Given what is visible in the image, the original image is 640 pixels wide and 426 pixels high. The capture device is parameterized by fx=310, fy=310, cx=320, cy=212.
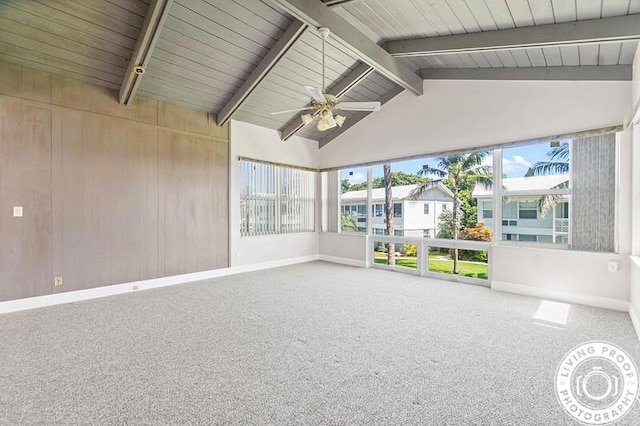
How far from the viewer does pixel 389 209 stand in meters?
6.50

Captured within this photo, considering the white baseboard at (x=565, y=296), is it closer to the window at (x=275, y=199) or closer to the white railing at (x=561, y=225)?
the white railing at (x=561, y=225)

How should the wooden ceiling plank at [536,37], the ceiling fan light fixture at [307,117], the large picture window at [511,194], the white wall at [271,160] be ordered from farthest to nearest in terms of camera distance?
the white wall at [271,160] → the large picture window at [511,194] → the ceiling fan light fixture at [307,117] → the wooden ceiling plank at [536,37]

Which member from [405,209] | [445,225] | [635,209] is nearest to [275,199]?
[405,209]

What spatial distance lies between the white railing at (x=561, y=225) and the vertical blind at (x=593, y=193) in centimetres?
7

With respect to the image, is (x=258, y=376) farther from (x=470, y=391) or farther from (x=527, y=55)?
(x=527, y=55)

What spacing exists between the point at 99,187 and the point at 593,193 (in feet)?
22.4

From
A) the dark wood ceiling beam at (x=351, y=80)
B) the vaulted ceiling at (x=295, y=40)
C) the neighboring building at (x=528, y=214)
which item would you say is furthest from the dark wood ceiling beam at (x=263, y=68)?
the neighboring building at (x=528, y=214)

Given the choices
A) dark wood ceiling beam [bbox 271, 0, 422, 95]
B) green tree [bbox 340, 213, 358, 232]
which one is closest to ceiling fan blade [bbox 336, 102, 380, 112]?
dark wood ceiling beam [bbox 271, 0, 422, 95]

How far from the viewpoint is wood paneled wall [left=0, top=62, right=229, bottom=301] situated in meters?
3.92

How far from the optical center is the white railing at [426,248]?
16.9 feet

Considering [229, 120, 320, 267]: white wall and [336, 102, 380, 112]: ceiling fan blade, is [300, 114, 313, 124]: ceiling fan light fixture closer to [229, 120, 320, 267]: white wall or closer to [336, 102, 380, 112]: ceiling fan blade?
[336, 102, 380, 112]: ceiling fan blade

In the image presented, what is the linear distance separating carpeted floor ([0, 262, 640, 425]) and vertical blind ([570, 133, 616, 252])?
36.0 inches

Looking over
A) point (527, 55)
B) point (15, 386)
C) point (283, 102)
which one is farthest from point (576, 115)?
point (15, 386)

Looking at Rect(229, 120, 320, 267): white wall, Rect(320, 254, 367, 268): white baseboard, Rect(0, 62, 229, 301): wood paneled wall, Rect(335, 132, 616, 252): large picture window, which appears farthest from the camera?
Rect(320, 254, 367, 268): white baseboard
